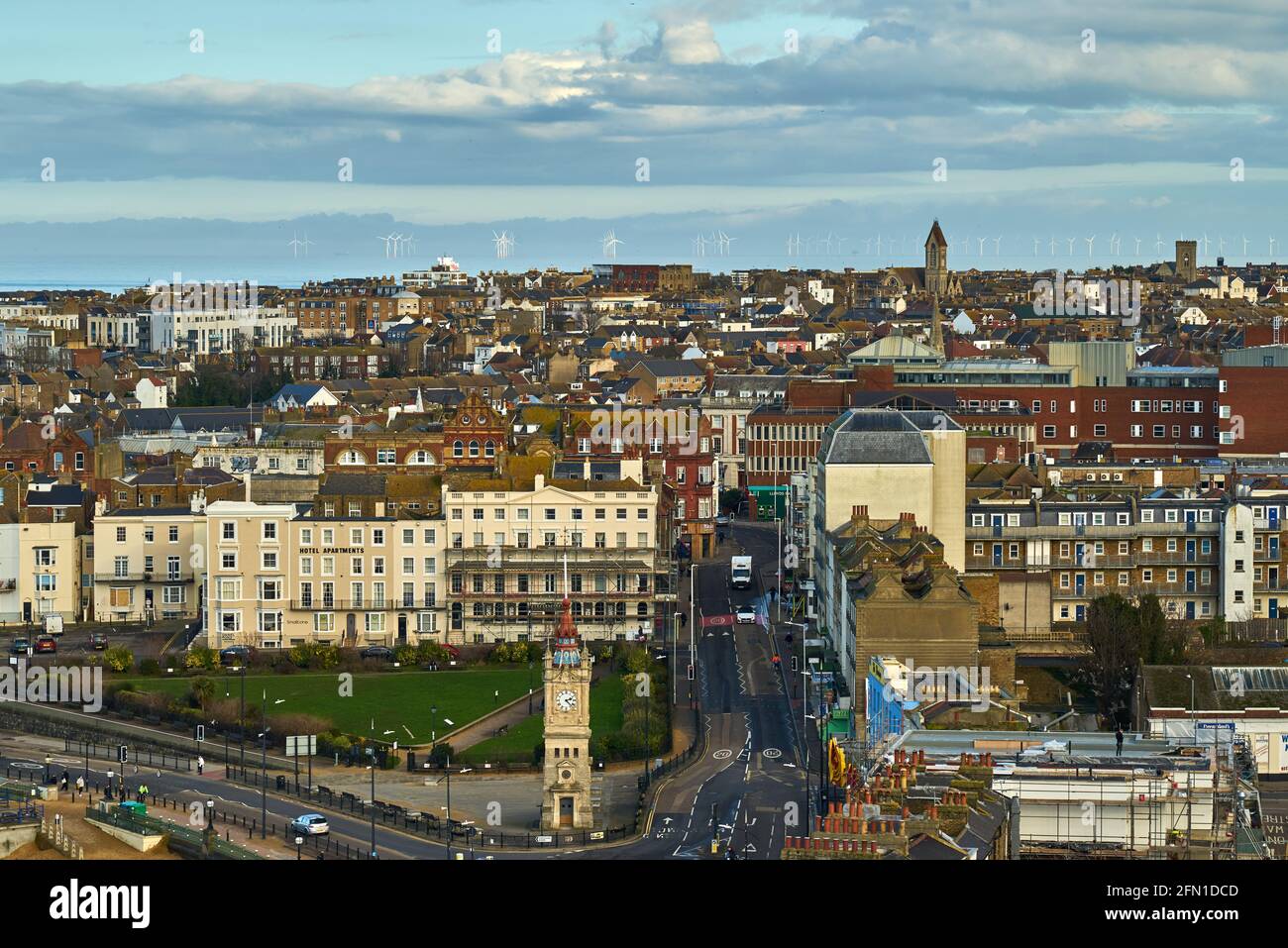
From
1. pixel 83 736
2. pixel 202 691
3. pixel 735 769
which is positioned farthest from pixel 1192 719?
pixel 83 736

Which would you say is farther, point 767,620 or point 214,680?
point 767,620

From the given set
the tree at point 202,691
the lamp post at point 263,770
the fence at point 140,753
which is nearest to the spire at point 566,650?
the lamp post at point 263,770

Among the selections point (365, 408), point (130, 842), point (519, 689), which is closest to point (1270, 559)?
point (519, 689)

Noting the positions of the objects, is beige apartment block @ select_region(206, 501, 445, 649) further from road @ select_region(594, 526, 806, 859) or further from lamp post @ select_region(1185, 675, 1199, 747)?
lamp post @ select_region(1185, 675, 1199, 747)

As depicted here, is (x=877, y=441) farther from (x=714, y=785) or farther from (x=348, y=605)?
(x=714, y=785)

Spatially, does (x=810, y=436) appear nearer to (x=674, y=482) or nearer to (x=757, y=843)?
(x=674, y=482)
